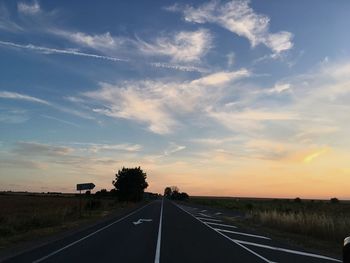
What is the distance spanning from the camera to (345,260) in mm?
10180

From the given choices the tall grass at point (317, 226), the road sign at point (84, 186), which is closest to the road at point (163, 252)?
the tall grass at point (317, 226)

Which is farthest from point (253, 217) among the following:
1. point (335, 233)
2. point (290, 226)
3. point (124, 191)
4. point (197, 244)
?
point (124, 191)

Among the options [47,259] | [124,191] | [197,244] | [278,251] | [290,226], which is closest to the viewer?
[47,259]

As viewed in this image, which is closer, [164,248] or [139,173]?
[164,248]

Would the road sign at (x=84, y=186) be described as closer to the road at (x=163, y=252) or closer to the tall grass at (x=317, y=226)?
the tall grass at (x=317, y=226)

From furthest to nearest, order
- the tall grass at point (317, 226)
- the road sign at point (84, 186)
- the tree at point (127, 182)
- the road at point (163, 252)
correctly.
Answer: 1. the tree at point (127, 182)
2. the road sign at point (84, 186)
3. the tall grass at point (317, 226)
4. the road at point (163, 252)

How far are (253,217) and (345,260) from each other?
28806 millimetres

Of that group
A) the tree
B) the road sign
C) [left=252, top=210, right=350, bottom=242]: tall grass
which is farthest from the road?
the tree

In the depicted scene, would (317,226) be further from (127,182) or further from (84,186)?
(127,182)

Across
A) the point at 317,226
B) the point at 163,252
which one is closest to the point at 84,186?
the point at 317,226

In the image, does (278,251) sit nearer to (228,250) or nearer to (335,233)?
(228,250)

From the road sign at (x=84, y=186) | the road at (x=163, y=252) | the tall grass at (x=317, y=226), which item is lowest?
the road at (x=163, y=252)

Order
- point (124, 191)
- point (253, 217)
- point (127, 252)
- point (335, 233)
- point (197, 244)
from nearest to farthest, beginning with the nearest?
A: point (127, 252), point (197, 244), point (335, 233), point (253, 217), point (124, 191)

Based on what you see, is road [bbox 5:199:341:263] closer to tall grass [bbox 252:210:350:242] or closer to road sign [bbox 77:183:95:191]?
tall grass [bbox 252:210:350:242]
